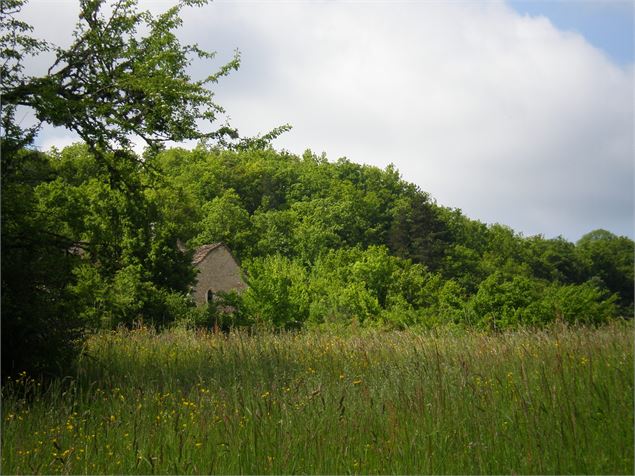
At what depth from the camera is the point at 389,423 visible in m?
6.01

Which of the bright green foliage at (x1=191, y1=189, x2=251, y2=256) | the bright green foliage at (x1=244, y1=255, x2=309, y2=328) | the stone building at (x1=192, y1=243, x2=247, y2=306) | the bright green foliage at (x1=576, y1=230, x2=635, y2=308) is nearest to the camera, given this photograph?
the bright green foliage at (x1=244, y1=255, x2=309, y2=328)

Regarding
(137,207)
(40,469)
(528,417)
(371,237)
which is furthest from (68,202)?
(371,237)

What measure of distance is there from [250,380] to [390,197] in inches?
3118

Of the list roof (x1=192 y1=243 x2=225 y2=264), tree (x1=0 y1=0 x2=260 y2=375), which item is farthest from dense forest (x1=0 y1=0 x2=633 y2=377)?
roof (x1=192 y1=243 x2=225 y2=264)

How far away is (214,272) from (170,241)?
25.6 metres

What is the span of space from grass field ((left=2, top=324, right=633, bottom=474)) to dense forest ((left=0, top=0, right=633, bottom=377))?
2.09m

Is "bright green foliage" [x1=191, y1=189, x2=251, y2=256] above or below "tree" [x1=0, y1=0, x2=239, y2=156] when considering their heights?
above

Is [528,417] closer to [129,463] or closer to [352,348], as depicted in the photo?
[129,463]

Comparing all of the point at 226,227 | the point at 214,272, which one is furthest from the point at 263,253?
the point at 214,272

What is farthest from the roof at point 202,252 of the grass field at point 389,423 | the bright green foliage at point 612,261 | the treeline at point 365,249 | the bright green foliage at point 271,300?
the grass field at point 389,423

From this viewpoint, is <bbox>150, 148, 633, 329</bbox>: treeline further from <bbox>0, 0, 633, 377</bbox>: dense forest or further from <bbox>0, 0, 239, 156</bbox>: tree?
<bbox>0, 0, 239, 156</bbox>: tree

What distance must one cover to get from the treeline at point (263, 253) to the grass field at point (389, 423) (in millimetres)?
2366

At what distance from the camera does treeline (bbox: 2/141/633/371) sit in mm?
10680

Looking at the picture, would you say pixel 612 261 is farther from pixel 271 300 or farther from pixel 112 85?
pixel 112 85
